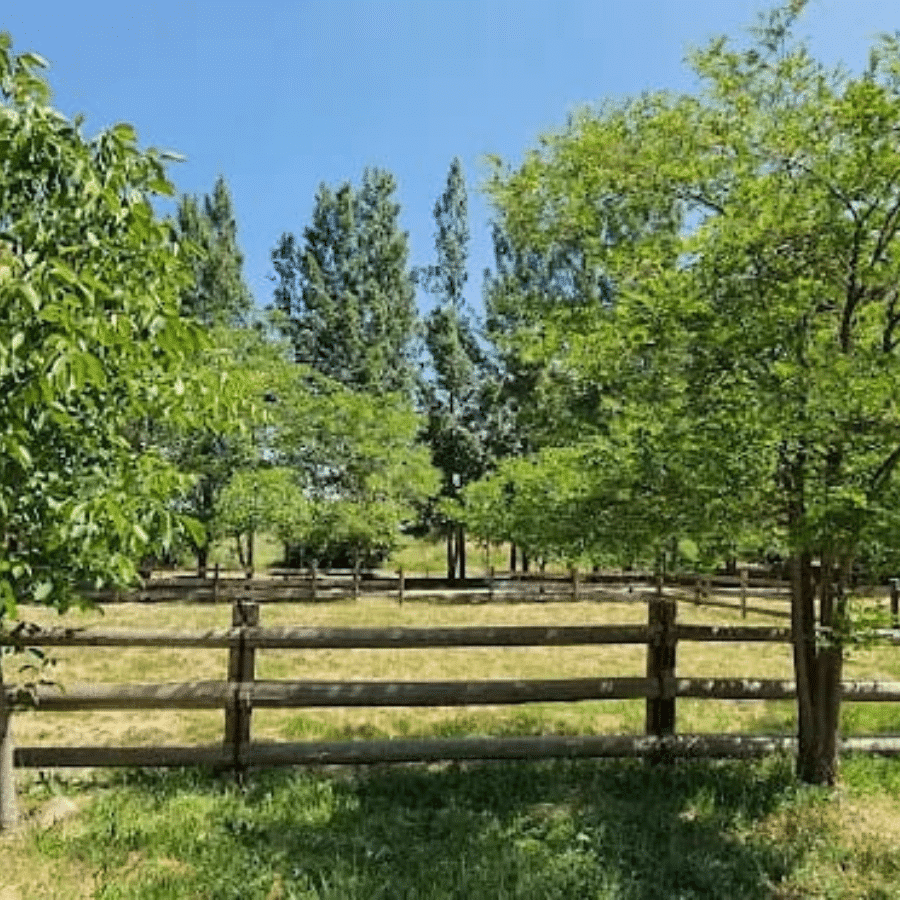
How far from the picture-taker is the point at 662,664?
820 cm

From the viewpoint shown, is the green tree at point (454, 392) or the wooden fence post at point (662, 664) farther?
the green tree at point (454, 392)

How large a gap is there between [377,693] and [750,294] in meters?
4.19

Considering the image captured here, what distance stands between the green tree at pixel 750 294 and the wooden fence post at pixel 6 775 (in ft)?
14.7

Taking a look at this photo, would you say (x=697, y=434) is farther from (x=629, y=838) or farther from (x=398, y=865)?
(x=398, y=865)

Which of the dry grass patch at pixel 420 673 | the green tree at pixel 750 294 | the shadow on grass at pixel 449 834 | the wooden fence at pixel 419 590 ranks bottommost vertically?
the wooden fence at pixel 419 590

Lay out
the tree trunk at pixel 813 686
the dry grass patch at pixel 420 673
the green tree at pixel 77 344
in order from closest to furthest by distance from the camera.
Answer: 1. the green tree at pixel 77 344
2. the tree trunk at pixel 813 686
3. the dry grass patch at pixel 420 673

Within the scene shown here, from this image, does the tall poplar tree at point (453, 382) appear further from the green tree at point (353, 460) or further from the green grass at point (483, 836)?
the green grass at point (483, 836)

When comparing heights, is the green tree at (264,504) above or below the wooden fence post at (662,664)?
above

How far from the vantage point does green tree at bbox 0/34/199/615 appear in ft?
12.9

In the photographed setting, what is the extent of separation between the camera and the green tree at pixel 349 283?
47.3 m

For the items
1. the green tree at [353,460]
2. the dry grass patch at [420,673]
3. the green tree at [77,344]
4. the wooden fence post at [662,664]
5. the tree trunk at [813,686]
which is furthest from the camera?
the green tree at [353,460]

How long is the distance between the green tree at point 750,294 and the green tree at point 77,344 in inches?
127

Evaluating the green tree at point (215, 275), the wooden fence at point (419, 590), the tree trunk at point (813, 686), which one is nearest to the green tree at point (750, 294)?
the tree trunk at point (813, 686)

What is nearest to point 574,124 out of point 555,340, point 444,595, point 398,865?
point 555,340
